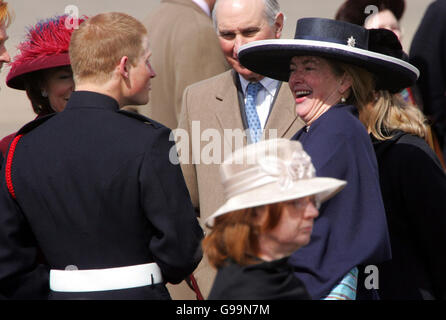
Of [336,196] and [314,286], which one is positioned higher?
[336,196]

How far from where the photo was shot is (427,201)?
405cm

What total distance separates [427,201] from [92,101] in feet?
5.21

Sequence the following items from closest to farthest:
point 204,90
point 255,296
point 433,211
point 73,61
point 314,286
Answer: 1. point 255,296
2. point 314,286
3. point 73,61
4. point 433,211
5. point 204,90

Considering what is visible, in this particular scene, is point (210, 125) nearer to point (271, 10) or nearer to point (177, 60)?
point (271, 10)

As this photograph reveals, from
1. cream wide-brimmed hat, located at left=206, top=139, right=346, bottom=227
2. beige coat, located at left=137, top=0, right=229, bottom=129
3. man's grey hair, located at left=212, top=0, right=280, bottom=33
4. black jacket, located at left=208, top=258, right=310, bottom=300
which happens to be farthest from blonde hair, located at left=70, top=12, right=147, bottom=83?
beige coat, located at left=137, top=0, right=229, bottom=129

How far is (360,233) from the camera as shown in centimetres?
342

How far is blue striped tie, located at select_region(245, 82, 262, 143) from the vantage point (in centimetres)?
461

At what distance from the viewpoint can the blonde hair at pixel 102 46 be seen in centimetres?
354

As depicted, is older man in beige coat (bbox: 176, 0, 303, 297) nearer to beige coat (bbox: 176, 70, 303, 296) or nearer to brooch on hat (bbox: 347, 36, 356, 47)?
beige coat (bbox: 176, 70, 303, 296)

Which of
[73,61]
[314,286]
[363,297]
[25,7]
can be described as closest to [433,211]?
[363,297]

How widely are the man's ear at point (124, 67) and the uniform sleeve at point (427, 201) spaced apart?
1.36 m

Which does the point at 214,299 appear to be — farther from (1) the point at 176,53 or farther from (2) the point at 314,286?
(1) the point at 176,53

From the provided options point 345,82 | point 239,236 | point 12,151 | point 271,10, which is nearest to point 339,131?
point 345,82

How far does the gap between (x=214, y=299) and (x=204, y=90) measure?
2.16 meters
